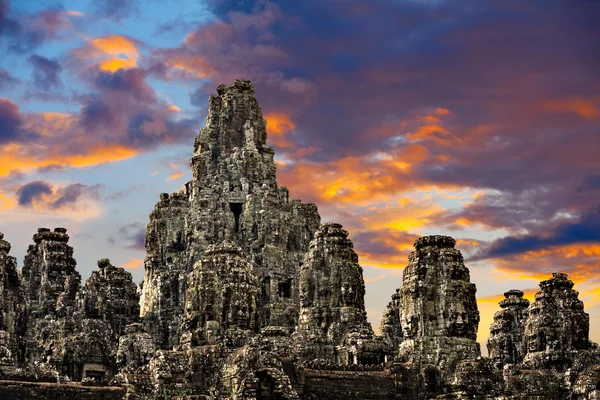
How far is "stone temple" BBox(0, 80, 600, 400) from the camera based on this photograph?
244 ft

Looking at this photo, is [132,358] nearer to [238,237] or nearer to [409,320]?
[409,320]

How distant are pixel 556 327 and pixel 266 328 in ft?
70.8

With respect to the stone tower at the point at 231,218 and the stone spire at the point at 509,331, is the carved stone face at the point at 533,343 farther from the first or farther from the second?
the stone tower at the point at 231,218

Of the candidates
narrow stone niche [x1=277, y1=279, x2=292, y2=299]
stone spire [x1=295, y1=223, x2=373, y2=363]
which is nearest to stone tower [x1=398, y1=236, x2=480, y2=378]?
stone spire [x1=295, y1=223, x2=373, y2=363]

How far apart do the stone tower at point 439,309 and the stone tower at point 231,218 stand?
131ft

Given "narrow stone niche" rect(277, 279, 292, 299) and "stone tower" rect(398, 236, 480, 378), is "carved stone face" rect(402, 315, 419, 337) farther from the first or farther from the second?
"narrow stone niche" rect(277, 279, 292, 299)

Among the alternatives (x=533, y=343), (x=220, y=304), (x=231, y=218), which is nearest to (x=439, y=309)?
(x=533, y=343)

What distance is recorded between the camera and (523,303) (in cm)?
11806

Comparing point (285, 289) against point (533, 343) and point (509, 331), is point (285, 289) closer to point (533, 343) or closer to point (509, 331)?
point (509, 331)

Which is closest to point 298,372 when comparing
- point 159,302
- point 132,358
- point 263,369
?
point 263,369

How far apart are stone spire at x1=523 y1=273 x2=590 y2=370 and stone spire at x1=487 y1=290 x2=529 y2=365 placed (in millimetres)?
17748

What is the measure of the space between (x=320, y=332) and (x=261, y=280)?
28403 millimetres

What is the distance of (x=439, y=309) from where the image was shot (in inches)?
3314

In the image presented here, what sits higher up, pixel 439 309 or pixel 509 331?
pixel 509 331
